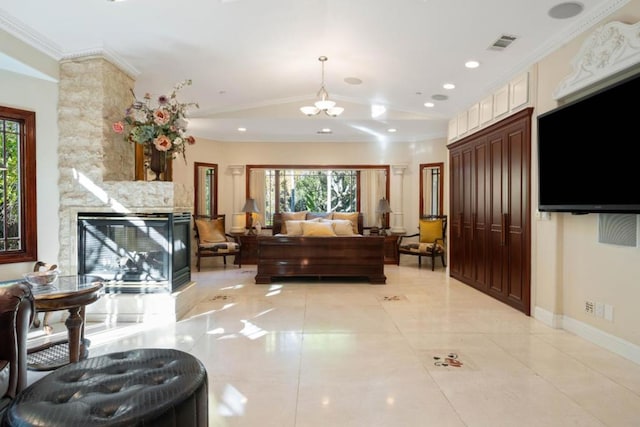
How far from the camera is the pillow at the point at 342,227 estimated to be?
24.2 feet

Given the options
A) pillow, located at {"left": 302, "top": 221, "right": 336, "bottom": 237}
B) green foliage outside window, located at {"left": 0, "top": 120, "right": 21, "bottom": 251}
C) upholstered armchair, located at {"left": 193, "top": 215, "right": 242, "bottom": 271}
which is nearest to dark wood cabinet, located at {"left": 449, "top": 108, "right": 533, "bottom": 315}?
pillow, located at {"left": 302, "top": 221, "right": 336, "bottom": 237}

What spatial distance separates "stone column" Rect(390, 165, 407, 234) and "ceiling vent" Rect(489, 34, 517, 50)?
14.4 feet

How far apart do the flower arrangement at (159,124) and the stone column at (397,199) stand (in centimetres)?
536

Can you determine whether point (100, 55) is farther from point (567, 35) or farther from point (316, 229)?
point (567, 35)

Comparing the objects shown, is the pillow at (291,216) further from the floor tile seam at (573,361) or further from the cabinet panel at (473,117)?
the floor tile seam at (573,361)

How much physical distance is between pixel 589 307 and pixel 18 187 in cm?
568

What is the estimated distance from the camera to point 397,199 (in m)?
8.36

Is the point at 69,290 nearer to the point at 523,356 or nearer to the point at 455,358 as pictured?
the point at 455,358

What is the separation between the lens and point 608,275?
312 cm

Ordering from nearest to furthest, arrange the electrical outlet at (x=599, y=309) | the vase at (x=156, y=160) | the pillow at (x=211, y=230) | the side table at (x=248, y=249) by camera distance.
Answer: the electrical outlet at (x=599, y=309) < the vase at (x=156, y=160) < the pillow at (x=211, y=230) < the side table at (x=248, y=249)

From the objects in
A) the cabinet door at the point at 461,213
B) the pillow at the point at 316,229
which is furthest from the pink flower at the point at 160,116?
the cabinet door at the point at 461,213

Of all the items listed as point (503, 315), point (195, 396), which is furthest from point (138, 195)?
point (503, 315)

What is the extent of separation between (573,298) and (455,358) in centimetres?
155

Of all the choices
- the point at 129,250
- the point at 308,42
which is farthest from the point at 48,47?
the point at 308,42
